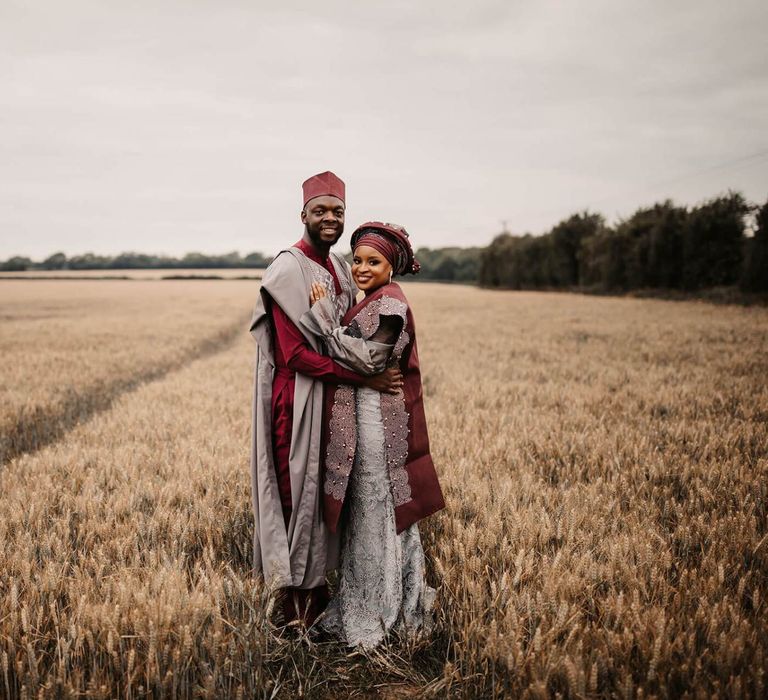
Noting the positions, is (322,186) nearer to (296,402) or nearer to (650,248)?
(296,402)

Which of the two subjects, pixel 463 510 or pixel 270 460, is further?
pixel 463 510

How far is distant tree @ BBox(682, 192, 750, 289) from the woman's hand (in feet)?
119

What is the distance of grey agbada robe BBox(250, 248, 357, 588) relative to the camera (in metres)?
2.29

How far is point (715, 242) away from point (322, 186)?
121 feet

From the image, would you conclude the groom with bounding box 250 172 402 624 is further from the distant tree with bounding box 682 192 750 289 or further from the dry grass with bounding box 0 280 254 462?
the distant tree with bounding box 682 192 750 289

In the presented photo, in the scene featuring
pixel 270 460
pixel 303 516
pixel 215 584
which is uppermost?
pixel 270 460

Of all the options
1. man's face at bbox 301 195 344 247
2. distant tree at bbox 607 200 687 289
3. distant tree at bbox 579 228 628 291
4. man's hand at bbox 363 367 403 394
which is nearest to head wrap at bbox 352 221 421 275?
man's face at bbox 301 195 344 247

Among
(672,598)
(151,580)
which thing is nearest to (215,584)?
(151,580)

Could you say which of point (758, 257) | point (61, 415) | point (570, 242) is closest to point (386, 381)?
point (61, 415)

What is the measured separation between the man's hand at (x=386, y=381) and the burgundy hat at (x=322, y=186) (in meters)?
0.86

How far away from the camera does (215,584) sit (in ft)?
7.93

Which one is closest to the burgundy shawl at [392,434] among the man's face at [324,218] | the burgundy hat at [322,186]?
the man's face at [324,218]

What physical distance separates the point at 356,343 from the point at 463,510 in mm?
1891

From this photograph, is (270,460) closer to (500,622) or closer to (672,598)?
(500,622)
